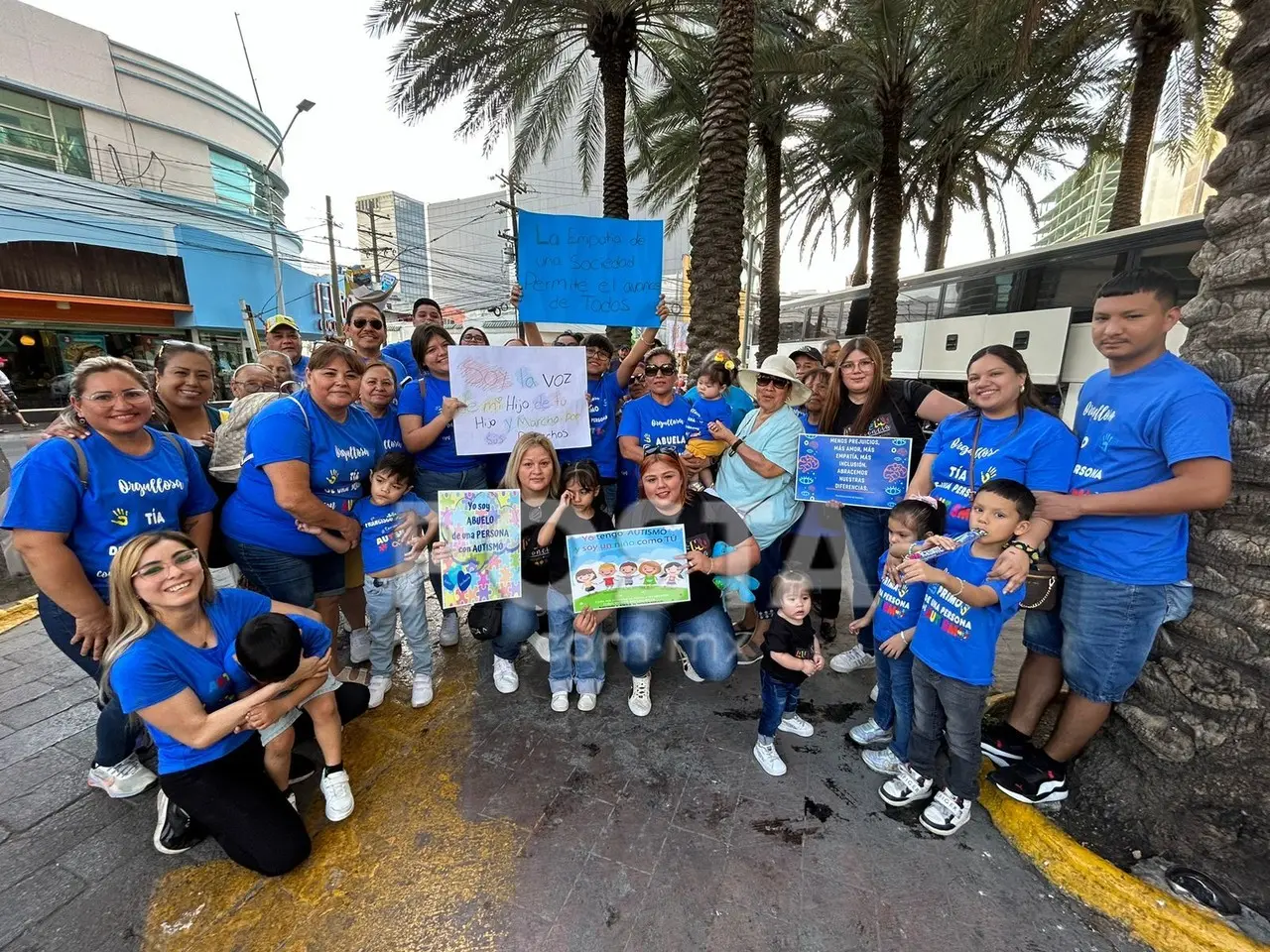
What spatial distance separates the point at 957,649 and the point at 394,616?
9.84 ft

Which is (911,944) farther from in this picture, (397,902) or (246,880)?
(246,880)

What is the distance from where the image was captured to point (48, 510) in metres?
2.16

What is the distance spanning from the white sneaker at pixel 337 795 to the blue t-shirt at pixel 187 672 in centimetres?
38

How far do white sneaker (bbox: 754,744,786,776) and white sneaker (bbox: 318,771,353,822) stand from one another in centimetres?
193

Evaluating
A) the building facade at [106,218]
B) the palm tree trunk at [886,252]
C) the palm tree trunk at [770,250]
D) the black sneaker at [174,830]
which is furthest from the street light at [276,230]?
the black sneaker at [174,830]

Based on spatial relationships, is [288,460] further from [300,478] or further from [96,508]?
[96,508]

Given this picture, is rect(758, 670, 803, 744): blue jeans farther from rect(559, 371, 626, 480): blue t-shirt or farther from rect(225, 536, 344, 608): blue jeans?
rect(225, 536, 344, 608): blue jeans

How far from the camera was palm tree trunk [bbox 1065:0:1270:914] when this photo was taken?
6.66 feet

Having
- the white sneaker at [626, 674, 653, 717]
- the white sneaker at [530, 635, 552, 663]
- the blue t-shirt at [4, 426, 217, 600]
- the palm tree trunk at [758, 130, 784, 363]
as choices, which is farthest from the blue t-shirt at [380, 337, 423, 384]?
the palm tree trunk at [758, 130, 784, 363]

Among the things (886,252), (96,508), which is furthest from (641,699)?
(886,252)

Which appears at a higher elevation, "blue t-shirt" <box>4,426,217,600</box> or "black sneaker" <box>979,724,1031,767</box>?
"blue t-shirt" <box>4,426,217,600</box>

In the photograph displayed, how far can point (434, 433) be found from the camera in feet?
11.4

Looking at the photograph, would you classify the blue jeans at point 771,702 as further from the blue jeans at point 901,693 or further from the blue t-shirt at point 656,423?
the blue t-shirt at point 656,423

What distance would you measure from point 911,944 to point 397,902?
1.86 m
